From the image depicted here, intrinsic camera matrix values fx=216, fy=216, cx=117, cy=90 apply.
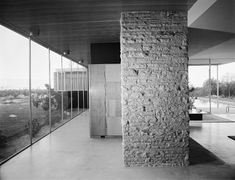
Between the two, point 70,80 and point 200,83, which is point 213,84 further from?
point 70,80

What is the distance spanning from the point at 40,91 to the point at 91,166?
3.38 meters

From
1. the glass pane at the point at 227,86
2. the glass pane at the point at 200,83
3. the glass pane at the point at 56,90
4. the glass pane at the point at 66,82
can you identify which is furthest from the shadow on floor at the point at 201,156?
the glass pane at the point at 227,86

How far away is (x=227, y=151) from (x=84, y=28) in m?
4.21

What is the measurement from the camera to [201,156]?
4.39 m

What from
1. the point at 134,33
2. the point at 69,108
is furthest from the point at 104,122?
the point at 69,108

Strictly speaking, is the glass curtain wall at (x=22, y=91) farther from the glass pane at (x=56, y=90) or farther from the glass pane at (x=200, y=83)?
the glass pane at (x=200, y=83)

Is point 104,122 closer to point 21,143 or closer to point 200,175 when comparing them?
point 21,143

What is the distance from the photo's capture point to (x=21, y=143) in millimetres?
5348

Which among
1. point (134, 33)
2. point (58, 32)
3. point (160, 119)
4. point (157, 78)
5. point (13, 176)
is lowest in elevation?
point (13, 176)

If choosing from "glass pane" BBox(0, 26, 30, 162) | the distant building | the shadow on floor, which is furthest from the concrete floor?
the distant building

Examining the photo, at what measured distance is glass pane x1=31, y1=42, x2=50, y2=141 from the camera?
19.5ft

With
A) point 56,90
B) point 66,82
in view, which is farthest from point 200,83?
point 56,90

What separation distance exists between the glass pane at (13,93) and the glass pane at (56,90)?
2.06 metres

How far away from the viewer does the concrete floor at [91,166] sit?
351 cm
